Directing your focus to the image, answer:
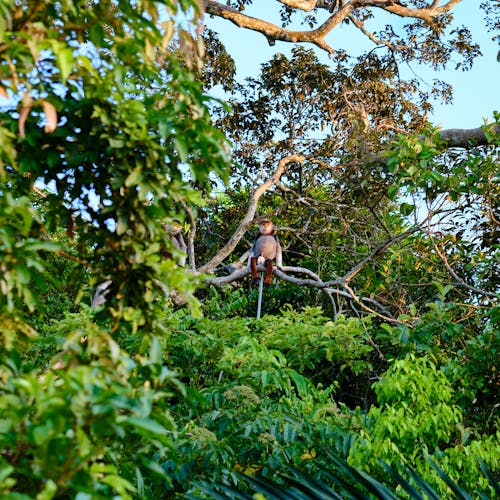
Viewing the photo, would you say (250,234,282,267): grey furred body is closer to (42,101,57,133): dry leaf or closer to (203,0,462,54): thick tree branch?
(203,0,462,54): thick tree branch

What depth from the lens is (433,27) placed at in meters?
10.1

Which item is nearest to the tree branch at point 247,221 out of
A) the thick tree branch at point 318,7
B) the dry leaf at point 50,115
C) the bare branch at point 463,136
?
the thick tree branch at point 318,7

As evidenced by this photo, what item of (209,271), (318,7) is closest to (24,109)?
(209,271)

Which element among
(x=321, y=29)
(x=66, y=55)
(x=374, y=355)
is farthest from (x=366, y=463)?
(x=321, y=29)

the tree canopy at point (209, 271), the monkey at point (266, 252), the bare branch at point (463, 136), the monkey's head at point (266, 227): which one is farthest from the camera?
the monkey's head at point (266, 227)

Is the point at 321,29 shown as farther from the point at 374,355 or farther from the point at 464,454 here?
the point at 464,454

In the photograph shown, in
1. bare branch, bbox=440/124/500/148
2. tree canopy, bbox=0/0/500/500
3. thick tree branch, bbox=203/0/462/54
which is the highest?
thick tree branch, bbox=203/0/462/54

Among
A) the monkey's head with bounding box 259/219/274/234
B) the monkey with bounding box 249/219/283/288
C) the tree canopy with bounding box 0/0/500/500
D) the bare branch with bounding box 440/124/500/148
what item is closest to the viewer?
the tree canopy with bounding box 0/0/500/500

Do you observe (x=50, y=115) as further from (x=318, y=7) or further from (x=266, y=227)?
(x=318, y=7)

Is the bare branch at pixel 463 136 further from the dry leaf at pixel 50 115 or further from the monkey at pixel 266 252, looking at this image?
the dry leaf at pixel 50 115

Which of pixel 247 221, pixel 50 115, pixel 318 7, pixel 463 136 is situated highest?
pixel 318 7

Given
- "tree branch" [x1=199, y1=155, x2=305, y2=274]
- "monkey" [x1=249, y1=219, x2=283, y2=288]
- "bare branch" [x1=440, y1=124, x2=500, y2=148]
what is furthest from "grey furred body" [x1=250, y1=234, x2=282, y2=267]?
"bare branch" [x1=440, y1=124, x2=500, y2=148]

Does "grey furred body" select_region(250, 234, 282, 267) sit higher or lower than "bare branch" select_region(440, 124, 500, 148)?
lower

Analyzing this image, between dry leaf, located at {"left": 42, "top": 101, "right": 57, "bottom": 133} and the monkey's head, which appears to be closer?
dry leaf, located at {"left": 42, "top": 101, "right": 57, "bottom": 133}
